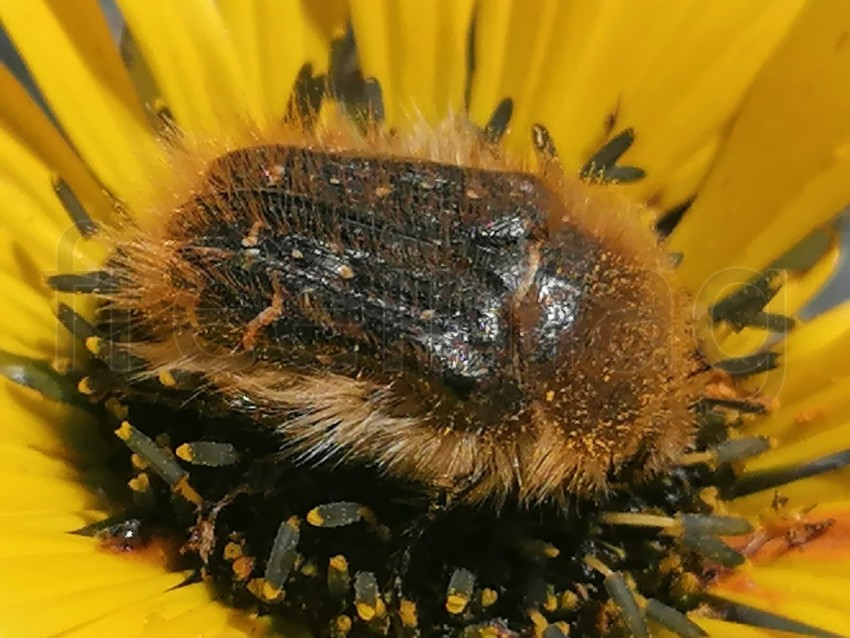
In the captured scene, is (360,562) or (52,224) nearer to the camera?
(360,562)

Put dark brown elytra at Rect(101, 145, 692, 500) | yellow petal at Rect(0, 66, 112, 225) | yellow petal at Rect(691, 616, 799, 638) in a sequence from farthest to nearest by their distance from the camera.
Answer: yellow petal at Rect(0, 66, 112, 225)
yellow petal at Rect(691, 616, 799, 638)
dark brown elytra at Rect(101, 145, 692, 500)

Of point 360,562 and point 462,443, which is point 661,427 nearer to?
point 462,443

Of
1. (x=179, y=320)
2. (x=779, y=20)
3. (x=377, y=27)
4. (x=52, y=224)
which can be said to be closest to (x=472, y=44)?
(x=377, y=27)

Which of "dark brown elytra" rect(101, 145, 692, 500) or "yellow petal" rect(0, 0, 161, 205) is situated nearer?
"dark brown elytra" rect(101, 145, 692, 500)

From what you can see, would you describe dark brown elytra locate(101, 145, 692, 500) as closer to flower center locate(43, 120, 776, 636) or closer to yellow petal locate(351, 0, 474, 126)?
flower center locate(43, 120, 776, 636)

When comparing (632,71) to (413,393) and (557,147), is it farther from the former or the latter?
(413,393)

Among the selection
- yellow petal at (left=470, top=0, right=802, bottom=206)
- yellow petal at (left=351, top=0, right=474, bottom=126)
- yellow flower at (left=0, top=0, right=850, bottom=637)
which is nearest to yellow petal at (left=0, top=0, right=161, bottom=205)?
yellow flower at (left=0, top=0, right=850, bottom=637)

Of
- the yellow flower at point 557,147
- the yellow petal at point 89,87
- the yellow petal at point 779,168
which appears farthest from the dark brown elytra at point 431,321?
the yellow petal at point 779,168

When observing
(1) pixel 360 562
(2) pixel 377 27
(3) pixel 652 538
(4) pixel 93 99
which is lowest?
(1) pixel 360 562
